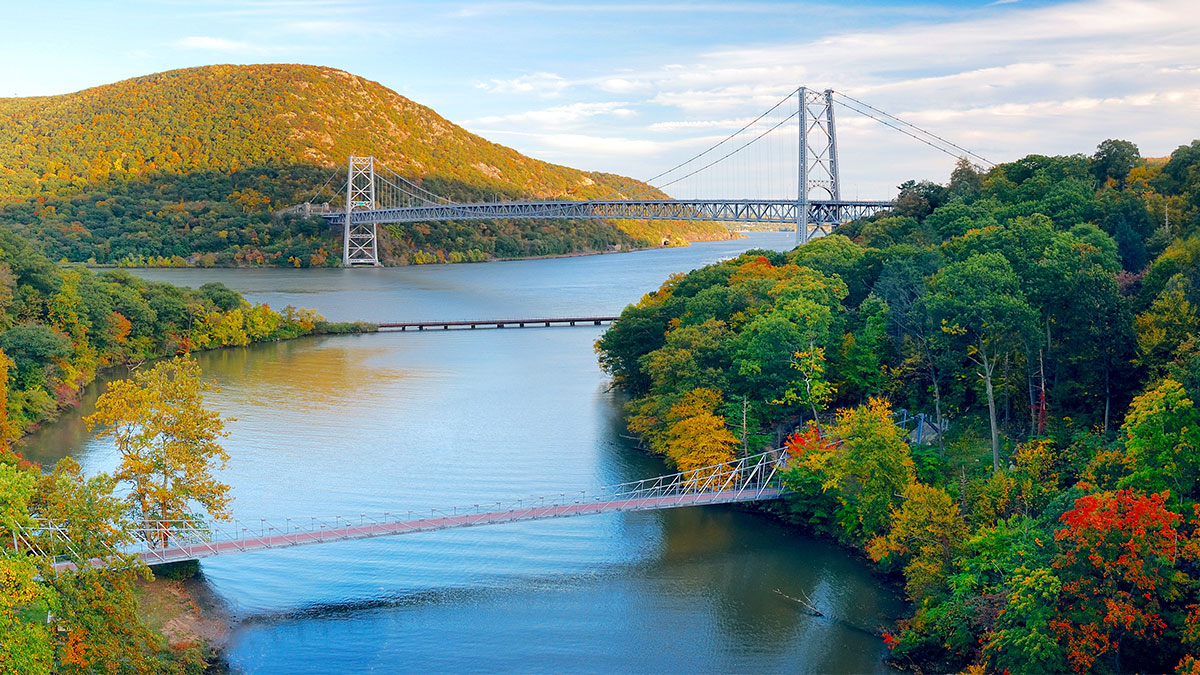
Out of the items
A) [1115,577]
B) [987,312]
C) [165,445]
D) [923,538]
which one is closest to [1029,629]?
[1115,577]

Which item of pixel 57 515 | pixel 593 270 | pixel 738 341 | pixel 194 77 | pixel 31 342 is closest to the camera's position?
pixel 57 515

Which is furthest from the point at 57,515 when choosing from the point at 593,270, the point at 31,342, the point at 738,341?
the point at 593,270

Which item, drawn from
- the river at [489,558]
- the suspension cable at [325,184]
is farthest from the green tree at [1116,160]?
the suspension cable at [325,184]

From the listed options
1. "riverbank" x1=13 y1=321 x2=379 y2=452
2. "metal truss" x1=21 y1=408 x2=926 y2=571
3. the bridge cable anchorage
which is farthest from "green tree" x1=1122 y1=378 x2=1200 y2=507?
"riverbank" x1=13 y1=321 x2=379 y2=452

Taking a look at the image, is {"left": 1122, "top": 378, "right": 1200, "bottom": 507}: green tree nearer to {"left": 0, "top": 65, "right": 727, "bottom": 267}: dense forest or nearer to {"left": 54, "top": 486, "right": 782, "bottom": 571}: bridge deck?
{"left": 54, "top": 486, "right": 782, "bottom": 571}: bridge deck

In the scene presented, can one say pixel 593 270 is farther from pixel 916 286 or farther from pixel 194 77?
pixel 916 286

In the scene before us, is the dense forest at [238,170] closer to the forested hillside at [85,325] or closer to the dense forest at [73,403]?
the forested hillside at [85,325]
